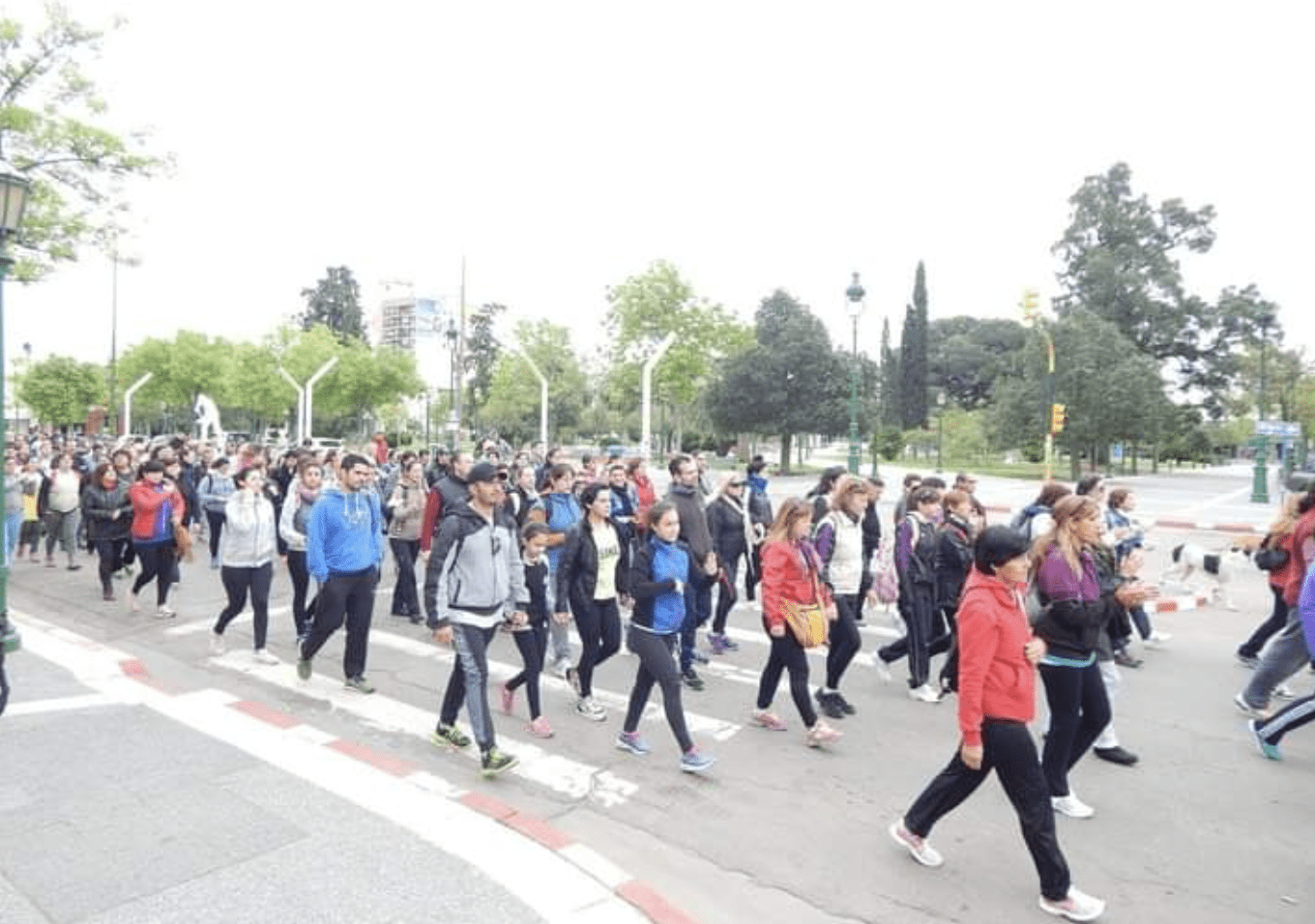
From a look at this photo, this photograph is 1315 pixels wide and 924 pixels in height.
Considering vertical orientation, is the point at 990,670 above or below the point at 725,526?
below

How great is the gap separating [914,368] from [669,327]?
160 ft

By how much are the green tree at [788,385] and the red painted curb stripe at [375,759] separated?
41197 millimetres

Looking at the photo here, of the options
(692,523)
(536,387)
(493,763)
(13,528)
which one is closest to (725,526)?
(692,523)

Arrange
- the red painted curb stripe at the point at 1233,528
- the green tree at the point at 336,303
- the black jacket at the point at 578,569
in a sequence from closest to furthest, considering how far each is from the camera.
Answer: the black jacket at the point at 578,569, the red painted curb stripe at the point at 1233,528, the green tree at the point at 336,303

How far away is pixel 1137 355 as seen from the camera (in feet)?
143

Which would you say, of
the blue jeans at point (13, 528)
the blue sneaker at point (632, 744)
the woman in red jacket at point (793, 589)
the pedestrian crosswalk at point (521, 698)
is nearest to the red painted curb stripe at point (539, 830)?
the pedestrian crosswalk at point (521, 698)

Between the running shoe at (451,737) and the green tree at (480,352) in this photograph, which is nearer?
the running shoe at (451,737)

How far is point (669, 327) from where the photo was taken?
115 feet

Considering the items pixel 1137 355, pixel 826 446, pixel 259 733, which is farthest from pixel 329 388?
pixel 826 446

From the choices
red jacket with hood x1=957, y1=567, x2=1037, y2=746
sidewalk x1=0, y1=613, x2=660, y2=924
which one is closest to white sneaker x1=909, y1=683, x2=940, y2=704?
red jacket with hood x1=957, y1=567, x2=1037, y2=746

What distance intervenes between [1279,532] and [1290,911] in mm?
3902

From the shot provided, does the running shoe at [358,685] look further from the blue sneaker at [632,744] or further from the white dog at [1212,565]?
the white dog at [1212,565]

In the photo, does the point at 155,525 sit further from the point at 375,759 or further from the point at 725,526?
the point at 725,526

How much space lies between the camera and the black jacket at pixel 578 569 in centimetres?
613
